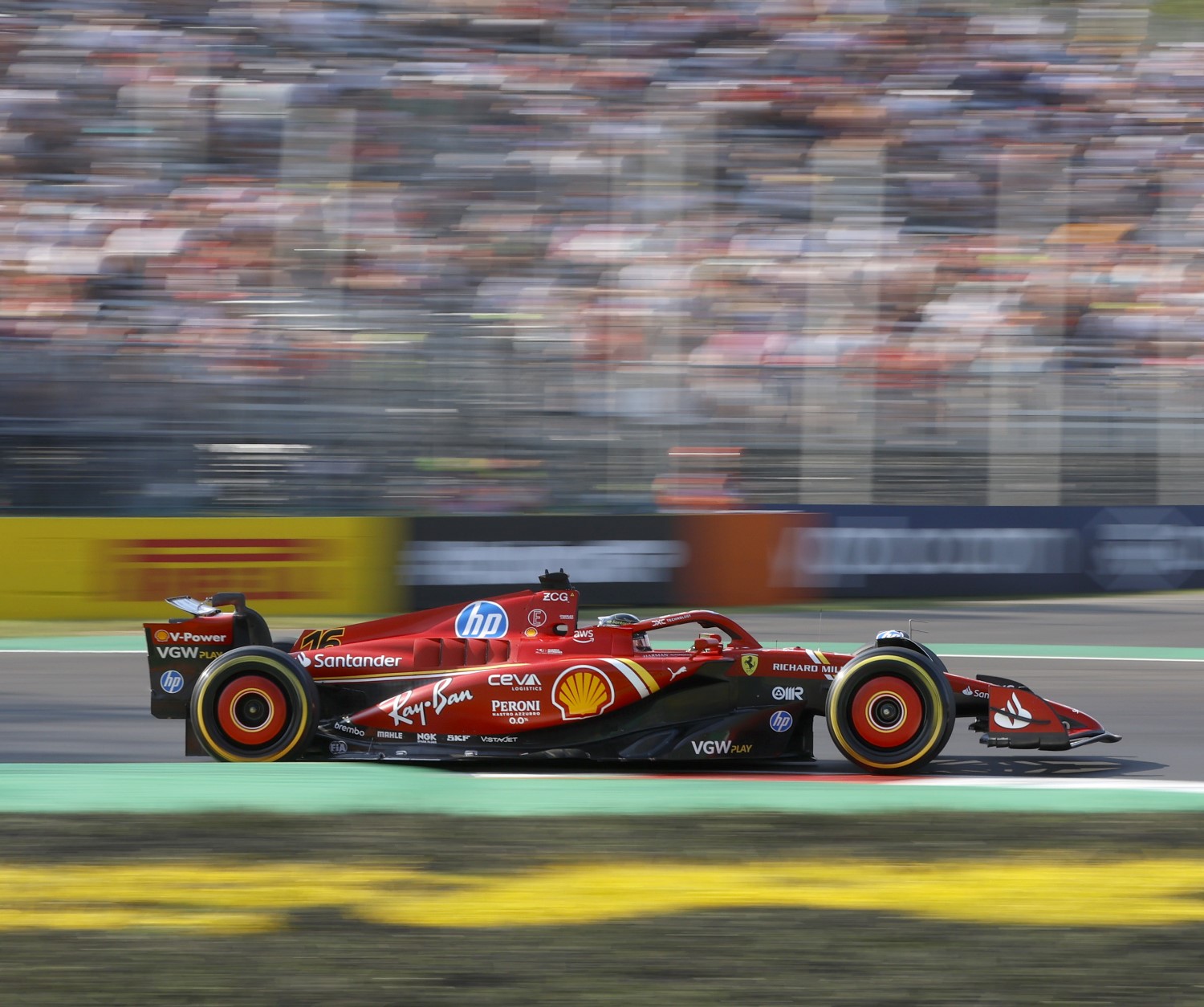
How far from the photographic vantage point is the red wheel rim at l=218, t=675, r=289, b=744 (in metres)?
5.79

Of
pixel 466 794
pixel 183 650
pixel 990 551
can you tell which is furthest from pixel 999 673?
pixel 183 650

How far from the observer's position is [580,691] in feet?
19.0

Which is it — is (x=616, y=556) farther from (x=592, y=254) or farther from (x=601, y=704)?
(x=601, y=704)

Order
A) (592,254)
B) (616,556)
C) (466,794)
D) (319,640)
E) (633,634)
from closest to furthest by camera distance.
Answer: (466,794), (633,634), (319,640), (616,556), (592,254)

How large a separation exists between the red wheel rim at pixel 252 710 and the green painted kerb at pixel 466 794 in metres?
0.23

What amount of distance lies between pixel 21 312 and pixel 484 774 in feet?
26.4

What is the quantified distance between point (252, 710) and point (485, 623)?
36.8 inches

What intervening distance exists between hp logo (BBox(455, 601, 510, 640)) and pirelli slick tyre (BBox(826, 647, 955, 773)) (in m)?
1.29

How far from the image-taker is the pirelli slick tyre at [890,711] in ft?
18.9

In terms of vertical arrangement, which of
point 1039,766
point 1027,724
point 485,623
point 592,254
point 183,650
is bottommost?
point 1039,766

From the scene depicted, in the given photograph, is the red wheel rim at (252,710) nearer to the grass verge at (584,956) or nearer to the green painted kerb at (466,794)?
the green painted kerb at (466,794)

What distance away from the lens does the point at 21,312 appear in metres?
12.3

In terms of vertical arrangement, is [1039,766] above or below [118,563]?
below

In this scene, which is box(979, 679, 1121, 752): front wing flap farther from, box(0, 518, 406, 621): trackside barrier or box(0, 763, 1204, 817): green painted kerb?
box(0, 518, 406, 621): trackside barrier
